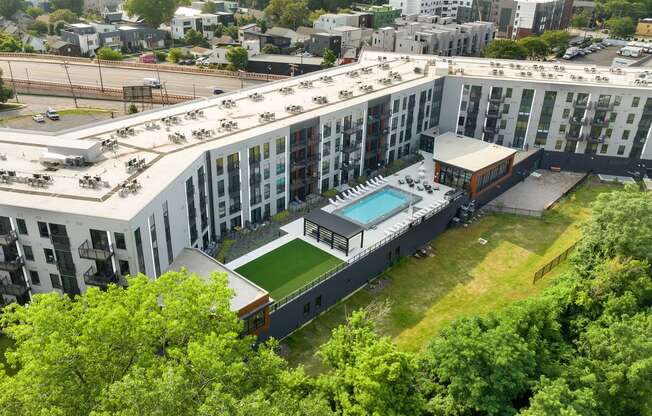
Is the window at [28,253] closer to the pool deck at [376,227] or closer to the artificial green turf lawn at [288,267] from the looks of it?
the pool deck at [376,227]

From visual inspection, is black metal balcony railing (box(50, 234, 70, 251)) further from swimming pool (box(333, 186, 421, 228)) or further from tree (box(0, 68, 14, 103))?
tree (box(0, 68, 14, 103))

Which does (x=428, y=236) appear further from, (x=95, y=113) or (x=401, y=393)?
(x=95, y=113)

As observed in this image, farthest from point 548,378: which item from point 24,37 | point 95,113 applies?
point 24,37

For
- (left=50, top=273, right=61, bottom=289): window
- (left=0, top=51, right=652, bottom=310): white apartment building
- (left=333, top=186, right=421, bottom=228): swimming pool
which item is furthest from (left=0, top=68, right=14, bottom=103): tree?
(left=333, top=186, right=421, bottom=228): swimming pool

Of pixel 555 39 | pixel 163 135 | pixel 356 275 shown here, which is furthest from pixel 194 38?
pixel 356 275

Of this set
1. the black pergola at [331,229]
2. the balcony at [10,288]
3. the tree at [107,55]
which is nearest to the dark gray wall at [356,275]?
the black pergola at [331,229]
